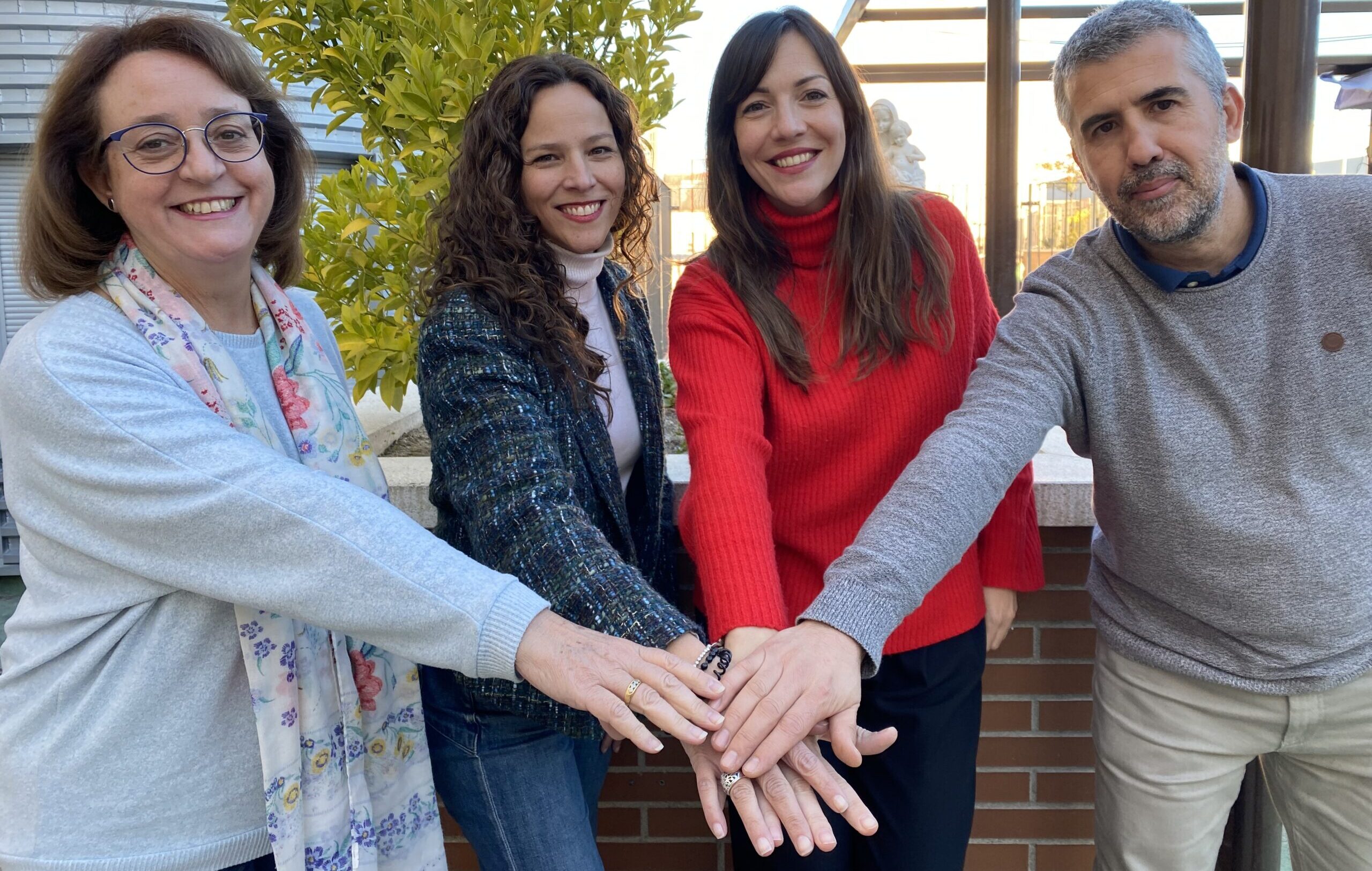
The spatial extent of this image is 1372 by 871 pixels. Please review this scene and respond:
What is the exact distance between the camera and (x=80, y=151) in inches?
64.3

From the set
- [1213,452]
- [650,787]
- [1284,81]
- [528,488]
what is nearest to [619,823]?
[650,787]

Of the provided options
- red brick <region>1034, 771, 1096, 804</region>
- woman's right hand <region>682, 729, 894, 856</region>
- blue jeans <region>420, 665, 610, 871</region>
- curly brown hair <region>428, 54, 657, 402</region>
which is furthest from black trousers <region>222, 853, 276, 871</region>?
red brick <region>1034, 771, 1096, 804</region>

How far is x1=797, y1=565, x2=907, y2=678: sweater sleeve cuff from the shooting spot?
164 cm

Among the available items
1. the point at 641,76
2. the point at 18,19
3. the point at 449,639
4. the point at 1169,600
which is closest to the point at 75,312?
the point at 449,639

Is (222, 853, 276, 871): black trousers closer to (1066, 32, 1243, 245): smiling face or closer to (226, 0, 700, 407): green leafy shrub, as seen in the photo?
(226, 0, 700, 407): green leafy shrub

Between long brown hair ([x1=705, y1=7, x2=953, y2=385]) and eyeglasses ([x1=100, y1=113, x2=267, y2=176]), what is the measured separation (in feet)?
3.01

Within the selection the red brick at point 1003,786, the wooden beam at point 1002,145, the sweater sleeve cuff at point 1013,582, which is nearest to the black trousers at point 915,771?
the sweater sleeve cuff at point 1013,582

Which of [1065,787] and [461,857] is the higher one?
[1065,787]

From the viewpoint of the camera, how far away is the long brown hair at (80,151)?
63.6 inches

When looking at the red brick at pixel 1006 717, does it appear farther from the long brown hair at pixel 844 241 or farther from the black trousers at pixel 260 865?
the black trousers at pixel 260 865

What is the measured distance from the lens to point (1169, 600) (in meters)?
1.85

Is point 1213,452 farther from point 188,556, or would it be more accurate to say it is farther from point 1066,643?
point 188,556

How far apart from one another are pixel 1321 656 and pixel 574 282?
59.3 inches

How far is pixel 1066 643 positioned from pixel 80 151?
7.80 ft
